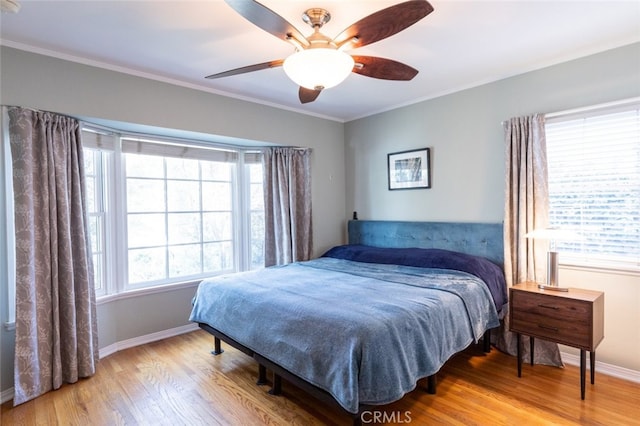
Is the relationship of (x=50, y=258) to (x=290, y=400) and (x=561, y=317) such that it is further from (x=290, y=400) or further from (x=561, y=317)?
(x=561, y=317)

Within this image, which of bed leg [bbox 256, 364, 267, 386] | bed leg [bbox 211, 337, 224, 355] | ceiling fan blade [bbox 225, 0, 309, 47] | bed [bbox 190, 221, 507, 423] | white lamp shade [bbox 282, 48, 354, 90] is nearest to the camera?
ceiling fan blade [bbox 225, 0, 309, 47]

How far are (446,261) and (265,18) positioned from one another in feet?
7.95

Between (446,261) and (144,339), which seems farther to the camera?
(144,339)

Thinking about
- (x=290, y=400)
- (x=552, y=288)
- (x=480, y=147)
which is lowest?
(x=290, y=400)

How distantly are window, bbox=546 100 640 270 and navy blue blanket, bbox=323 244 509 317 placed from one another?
1.94 ft

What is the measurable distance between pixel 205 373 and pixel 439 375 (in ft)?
6.07

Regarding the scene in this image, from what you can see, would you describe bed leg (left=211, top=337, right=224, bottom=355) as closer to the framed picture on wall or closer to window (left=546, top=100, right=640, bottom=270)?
the framed picture on wall

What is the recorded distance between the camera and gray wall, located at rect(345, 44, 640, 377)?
8.30 ft

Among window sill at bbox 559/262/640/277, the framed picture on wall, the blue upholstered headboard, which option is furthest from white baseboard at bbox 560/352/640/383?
the framed picture on wall

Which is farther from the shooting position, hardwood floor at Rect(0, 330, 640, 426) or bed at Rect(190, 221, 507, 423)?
hardwood floor at Rect(0, 330, 640, 426)

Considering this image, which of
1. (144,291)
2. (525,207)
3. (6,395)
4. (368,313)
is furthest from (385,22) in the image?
(6,395)

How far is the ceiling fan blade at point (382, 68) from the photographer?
6.55 feet

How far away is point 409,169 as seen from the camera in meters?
3.85

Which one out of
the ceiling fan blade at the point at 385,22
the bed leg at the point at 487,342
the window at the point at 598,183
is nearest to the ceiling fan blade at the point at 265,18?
the ceiling fan blade at the point at 385,22
